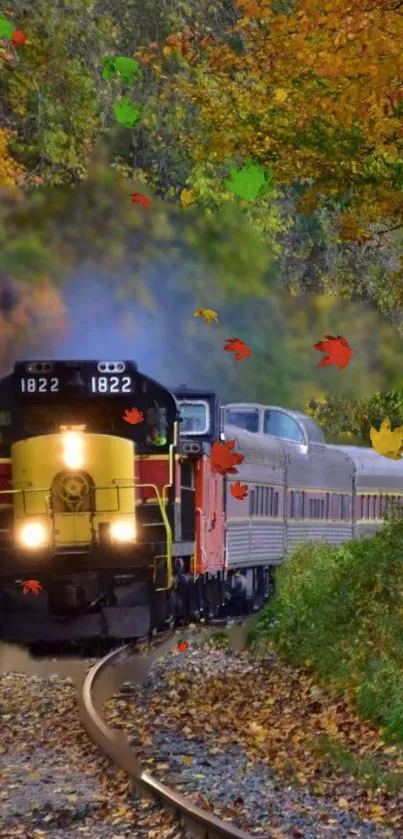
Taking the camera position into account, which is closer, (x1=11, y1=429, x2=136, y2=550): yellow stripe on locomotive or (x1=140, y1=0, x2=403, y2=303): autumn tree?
(x1=140, y1=0, x2=403, y2=303): autumn tree

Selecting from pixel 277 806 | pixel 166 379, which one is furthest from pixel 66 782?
pixel 166 379

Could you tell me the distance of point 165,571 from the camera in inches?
682

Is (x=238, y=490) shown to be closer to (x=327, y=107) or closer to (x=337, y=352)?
(x=337, y=352)

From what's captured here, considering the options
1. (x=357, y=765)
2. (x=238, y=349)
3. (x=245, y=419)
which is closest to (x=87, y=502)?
(x=357, y=765)

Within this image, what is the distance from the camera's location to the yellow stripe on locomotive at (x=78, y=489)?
17.3 metres

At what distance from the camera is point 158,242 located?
30.0 meters

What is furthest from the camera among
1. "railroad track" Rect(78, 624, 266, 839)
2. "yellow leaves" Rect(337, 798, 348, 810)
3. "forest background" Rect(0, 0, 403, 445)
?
"forest background" Rect(0, 0, 403, 445)

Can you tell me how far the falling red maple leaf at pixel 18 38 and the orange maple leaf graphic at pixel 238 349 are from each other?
695cm

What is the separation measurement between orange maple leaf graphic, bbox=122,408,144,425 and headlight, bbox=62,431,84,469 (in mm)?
623

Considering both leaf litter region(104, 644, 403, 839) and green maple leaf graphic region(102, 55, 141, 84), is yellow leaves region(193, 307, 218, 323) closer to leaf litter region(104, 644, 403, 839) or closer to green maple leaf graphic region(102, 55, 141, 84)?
green maple leaf graphic region(102, 55, 141, 84)

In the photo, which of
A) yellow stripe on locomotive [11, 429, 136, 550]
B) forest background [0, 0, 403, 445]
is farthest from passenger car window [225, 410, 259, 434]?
yellow stripe on locomotive [11, 429, 136, 550]

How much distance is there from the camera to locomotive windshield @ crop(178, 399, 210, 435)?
2025cm

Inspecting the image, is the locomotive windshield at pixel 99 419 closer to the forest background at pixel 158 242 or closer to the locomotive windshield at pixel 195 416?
the locomotive windshield at pixel 195 416

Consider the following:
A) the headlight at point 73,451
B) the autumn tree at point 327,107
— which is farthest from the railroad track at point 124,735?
the autumn tree at point 327,107
